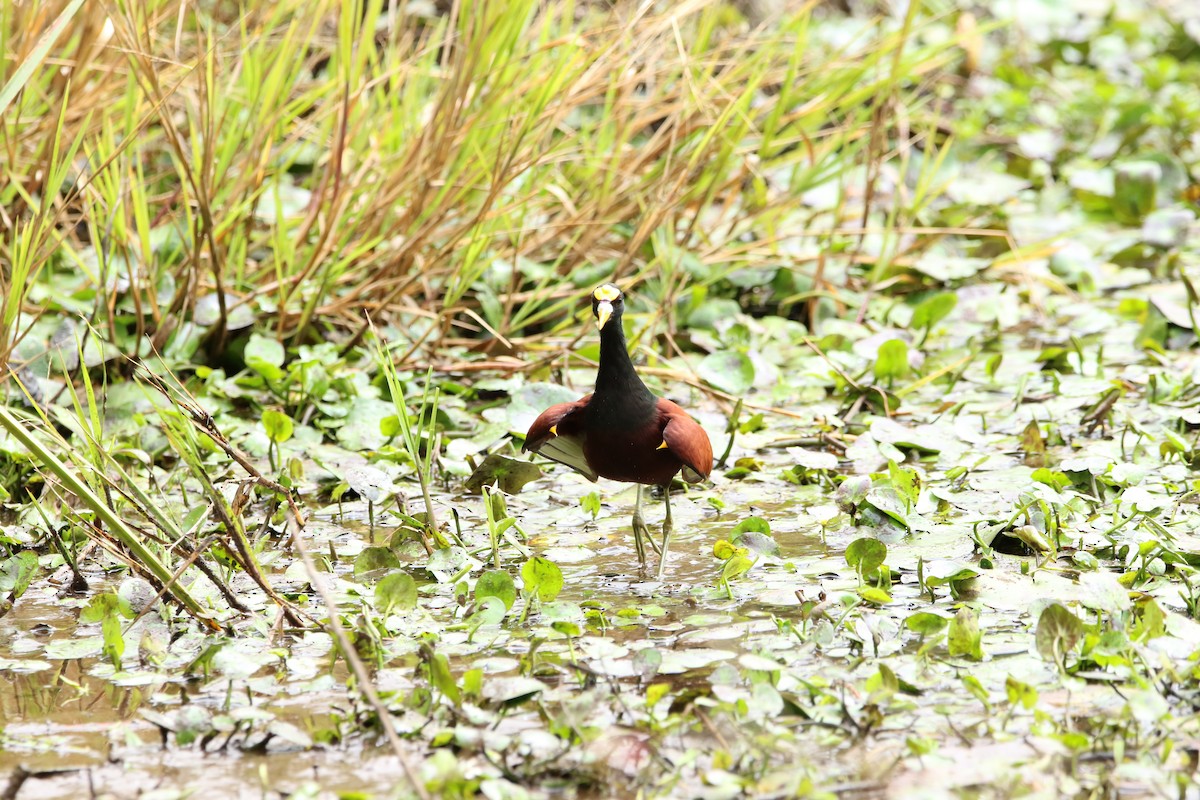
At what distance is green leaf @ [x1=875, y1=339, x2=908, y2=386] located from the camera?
13.9ft

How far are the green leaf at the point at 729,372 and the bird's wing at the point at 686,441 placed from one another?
104 cm

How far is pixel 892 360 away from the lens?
4258mm

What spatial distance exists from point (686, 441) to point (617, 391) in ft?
0.65

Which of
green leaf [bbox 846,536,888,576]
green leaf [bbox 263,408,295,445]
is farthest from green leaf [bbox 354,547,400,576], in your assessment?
green leaf [bbox 846,536,888,576]

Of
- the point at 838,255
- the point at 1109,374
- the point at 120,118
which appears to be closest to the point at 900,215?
the point at 838,255

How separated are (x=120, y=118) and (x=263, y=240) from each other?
24.3 inches

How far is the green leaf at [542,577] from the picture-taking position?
2787 mm

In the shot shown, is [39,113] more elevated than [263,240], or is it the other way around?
[39,113]

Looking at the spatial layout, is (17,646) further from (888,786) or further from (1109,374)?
(1109,374)

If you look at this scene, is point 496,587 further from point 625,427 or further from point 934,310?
point 934,310

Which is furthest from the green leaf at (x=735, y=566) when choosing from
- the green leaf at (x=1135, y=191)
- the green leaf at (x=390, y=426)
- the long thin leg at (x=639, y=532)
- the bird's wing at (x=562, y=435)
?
the green leaf at (x=1135, y=191)

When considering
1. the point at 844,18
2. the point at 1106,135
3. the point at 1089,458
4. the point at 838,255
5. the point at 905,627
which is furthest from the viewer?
the point at 844,18

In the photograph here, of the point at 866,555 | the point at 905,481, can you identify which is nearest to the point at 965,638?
the point at 866,555

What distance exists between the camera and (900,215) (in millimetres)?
5645
